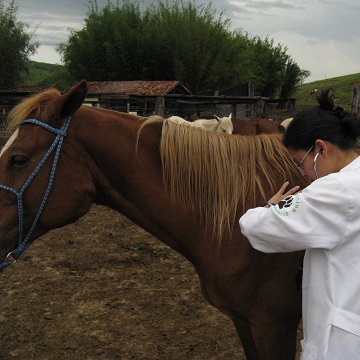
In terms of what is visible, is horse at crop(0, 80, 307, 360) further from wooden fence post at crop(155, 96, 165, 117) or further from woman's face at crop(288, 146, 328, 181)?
wooden fence post at crop(155, 96, 165, 117)

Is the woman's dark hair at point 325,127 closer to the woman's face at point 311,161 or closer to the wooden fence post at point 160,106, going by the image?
the woman's face at point 311,161

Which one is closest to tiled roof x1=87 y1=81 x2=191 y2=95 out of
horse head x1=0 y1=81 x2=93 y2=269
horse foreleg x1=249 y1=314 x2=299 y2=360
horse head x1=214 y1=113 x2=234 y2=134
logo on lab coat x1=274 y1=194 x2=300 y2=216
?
horse head x1=214 y1=113 x2=234 y2=134

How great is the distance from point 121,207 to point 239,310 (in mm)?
757

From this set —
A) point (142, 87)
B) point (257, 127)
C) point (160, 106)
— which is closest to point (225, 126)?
point (257, 127)

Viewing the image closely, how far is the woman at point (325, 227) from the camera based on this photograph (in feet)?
→ 4.23

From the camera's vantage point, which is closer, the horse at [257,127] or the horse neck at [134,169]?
the horse neck at [134,169]

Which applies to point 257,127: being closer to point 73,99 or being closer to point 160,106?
point 160,106

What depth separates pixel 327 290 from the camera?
53.4 inches

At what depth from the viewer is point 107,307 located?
143 inches

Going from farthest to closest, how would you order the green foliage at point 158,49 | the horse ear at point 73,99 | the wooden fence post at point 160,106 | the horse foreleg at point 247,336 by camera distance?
the green foliage at point 158,49 < the wooden fence post at point 160,106 < the horse foreleg at point 247,336 < the horse ear at point 73,99

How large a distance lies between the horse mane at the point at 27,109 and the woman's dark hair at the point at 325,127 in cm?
114

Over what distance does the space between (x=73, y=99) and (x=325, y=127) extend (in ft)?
3.50

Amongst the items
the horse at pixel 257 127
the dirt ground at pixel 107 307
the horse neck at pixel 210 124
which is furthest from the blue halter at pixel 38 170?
the horse neck at pixel 210 124

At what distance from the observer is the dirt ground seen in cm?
304
